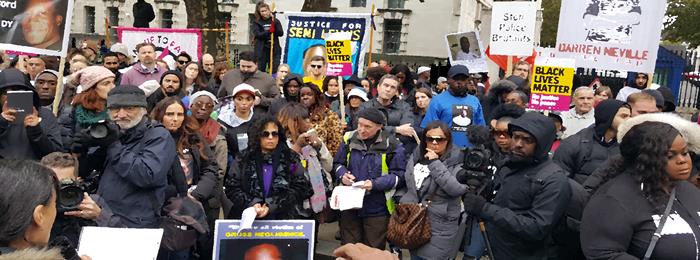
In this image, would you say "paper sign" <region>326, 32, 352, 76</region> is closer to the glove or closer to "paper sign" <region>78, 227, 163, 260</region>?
the glove

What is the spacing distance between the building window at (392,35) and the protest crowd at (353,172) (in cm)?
2885

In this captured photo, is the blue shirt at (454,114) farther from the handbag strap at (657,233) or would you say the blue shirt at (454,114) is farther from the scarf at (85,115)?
the handbag strap at (657,233)

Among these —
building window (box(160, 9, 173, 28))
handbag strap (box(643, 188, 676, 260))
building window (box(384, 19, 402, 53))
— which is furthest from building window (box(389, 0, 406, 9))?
handbag strap (box(643, 188, 676, 260))

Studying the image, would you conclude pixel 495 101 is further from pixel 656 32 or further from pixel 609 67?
pixel 656 32

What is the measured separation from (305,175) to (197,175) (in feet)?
2.88

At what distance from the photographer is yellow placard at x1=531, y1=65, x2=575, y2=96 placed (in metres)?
7.03

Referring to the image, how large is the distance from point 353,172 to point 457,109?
6.44 ft

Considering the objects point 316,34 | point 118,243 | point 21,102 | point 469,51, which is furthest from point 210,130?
point 469,51

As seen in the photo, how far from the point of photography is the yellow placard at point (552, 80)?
7.03m

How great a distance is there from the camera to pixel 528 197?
155 inches

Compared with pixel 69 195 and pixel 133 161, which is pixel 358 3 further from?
pixel 69 195

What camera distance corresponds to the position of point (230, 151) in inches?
235

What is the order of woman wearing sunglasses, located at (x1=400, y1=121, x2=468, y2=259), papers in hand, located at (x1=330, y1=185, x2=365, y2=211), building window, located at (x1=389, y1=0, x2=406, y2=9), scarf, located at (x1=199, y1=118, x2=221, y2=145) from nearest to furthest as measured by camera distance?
1. woman wearing sunglasses, located at (x1=400, y1=121, x2=468, y2=259)
2. papers in hand, located at (x1=330, y1=185, x2=365, y2=211)
3. scarf, located at (x1=199, y1=118, x2=221, y2=145)
4. building window, located at (x1=389, y1=0, x2=406, y2=9)

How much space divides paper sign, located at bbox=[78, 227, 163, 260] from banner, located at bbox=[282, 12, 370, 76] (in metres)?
6.47
